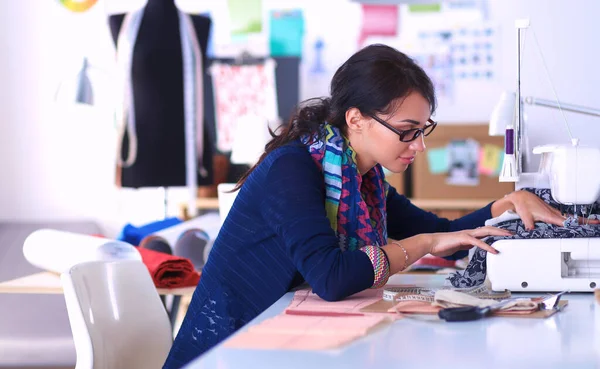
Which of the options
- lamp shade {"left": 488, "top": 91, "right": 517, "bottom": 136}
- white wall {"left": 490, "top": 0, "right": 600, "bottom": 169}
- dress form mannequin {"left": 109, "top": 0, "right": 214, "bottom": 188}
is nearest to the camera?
lamp shade {"left": 488, "top": 91, "right": 517, "bottom": 136}

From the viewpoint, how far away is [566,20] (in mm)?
5359

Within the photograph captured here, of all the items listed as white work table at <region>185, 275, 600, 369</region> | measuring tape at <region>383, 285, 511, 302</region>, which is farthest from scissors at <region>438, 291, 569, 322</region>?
measuring tape at <region>383, 285, 511, 302</region>

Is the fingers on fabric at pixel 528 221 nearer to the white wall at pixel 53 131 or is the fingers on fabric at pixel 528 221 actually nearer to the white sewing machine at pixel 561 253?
the white sewing machine at pixel 561 253

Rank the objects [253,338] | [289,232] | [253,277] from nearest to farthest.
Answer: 1. [253,338]
2. [289,232]
3. [253,277]

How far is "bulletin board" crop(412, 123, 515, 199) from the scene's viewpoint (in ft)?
16.4

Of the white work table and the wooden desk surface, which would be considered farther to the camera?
the wooden desk surface

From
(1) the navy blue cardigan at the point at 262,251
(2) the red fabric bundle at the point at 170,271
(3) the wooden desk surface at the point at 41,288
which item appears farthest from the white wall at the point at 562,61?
(1) the navy blue cardigan at the point at 262,251

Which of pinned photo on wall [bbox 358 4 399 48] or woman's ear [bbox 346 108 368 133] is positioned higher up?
pinned photo on wall [bbox 358 4 399 48]

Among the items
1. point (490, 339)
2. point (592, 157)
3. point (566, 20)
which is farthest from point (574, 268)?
point (566, 20)

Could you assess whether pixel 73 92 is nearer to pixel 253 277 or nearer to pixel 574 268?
pixel 253 277

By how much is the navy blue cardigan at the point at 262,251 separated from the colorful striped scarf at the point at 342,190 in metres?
0.04

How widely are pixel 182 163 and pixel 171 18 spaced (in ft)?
2.69

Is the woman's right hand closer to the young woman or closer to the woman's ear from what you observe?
the young woman

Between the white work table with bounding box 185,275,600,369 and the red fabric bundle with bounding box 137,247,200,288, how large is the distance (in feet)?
4.85
